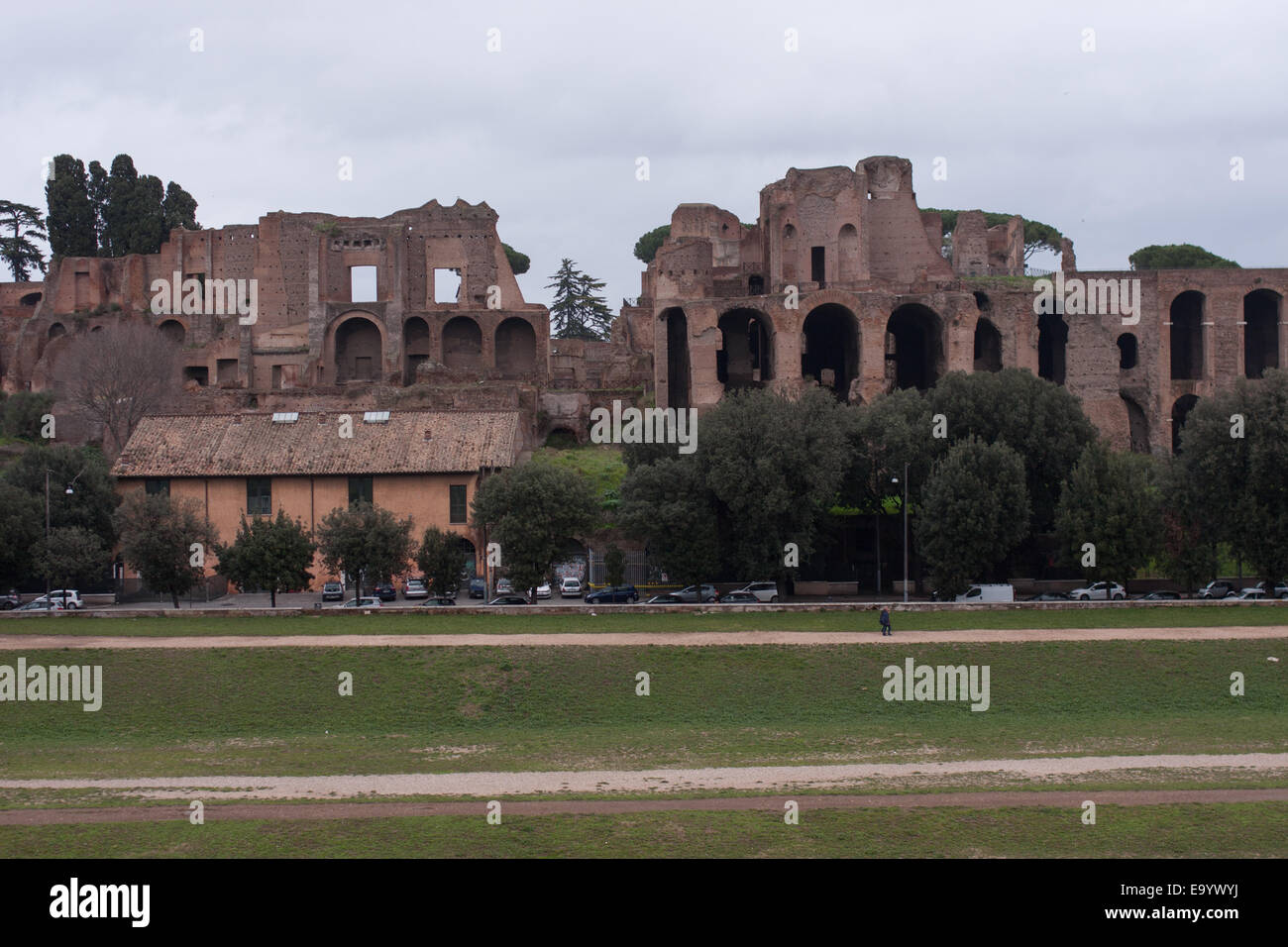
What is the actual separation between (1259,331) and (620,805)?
56.0 metres

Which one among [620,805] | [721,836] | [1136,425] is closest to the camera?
A: [721,836]

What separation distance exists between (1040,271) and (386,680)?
157 ft

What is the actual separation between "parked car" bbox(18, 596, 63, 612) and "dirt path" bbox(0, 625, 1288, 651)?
17.1 feet

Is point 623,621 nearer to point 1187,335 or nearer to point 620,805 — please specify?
point 620,805

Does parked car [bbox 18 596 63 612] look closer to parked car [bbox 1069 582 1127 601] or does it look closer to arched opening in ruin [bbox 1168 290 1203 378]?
parked car [bbox 1069 582 1127 601]

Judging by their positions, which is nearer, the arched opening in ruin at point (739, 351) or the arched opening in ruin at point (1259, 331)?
the arched opening in ruin at point (1259, 331)

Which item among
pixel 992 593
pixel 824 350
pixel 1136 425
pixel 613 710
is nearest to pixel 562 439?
pixel 824 350

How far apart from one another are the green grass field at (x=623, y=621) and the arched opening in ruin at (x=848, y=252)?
31629 mm

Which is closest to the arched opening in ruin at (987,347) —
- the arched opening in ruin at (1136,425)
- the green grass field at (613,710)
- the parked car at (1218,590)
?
the arched opening in ruin at (1136,425)

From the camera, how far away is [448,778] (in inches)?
767

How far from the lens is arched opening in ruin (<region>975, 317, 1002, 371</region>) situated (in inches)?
2345

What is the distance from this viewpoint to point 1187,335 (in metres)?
63.1

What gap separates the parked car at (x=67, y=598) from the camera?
37875 mm

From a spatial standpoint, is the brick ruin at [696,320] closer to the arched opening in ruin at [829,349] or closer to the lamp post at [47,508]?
the arched opening in ruin at [829,349]
